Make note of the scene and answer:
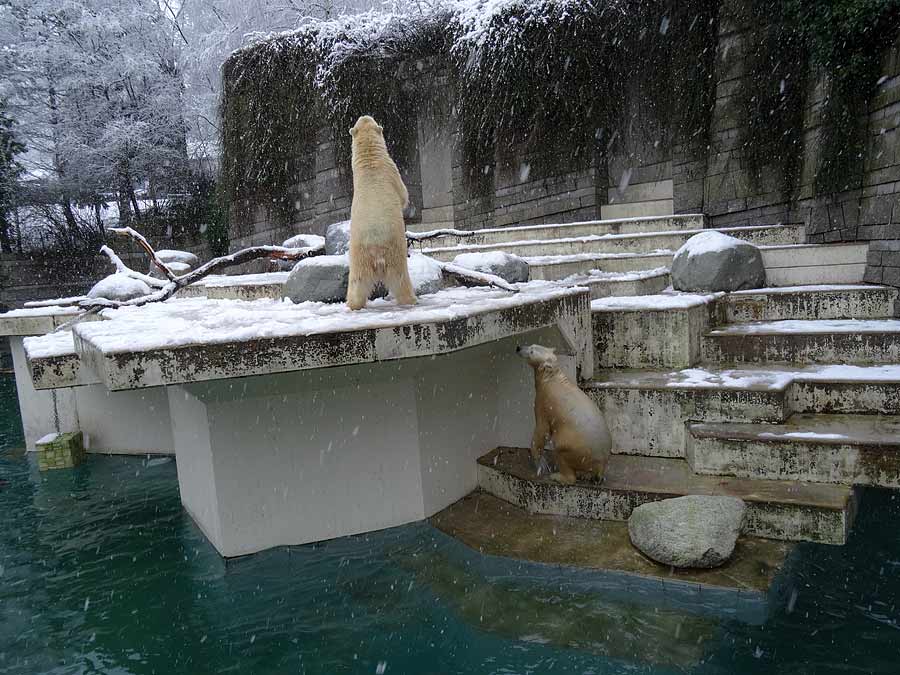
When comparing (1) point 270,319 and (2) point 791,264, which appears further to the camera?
(2) point 791,264

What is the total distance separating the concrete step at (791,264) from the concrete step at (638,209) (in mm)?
2718

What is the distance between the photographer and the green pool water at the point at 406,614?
2.61m

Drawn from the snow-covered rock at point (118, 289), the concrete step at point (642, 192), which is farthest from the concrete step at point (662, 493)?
the concrete step at point (642, 192)

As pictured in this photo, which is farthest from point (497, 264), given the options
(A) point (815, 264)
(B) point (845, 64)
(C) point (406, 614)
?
(B) point (845, 64)

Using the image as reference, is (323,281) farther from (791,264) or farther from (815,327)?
(791,264)

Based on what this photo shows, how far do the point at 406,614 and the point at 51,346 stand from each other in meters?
2.89

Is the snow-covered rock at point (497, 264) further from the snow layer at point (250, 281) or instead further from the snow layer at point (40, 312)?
the snow layer at point (40, 312)

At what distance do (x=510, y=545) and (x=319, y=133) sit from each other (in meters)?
10.5

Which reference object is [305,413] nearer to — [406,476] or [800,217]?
[406,476]

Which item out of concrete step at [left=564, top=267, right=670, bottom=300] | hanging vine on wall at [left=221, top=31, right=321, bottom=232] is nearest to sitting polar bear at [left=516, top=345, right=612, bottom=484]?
concrete step at [left=564, top=267, right=670, bottom=300]

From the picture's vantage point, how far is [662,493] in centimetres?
347

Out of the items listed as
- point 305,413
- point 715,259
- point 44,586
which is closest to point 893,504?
point 715,259

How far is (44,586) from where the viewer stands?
11.8ft

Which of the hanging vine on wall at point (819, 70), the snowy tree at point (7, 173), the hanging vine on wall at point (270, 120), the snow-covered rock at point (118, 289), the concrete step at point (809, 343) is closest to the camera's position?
the concrete step at point (809, 343)
